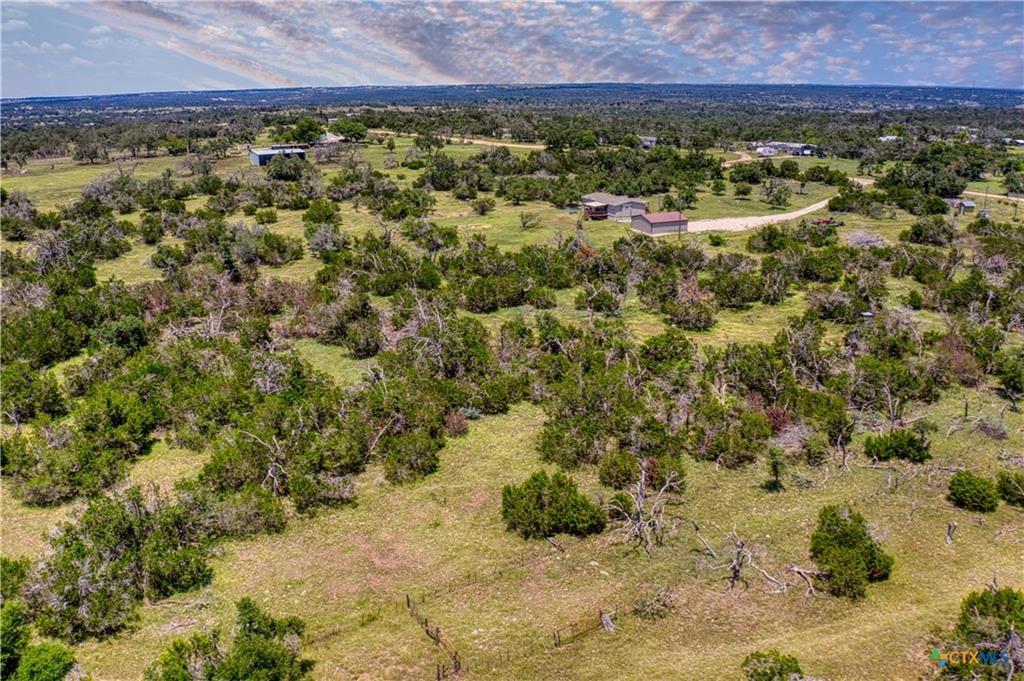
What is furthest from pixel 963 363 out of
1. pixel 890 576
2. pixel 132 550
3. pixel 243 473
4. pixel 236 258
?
pixel 236 258

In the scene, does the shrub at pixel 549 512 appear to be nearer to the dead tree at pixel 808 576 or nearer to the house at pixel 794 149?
the dead tree at pixel 808 576

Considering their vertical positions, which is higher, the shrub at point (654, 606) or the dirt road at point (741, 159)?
the dirt road at point (741, 159)

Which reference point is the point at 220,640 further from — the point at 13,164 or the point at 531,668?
the point at 13,164

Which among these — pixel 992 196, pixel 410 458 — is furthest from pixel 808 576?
pixel 992 196

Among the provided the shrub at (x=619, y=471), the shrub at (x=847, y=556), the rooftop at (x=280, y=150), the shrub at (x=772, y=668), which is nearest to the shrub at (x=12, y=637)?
the shrub at (x=772, y=668)

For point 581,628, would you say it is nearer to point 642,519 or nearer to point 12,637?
point 642,519

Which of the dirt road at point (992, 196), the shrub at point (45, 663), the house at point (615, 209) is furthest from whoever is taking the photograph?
the dirt road at point (992, 196)
